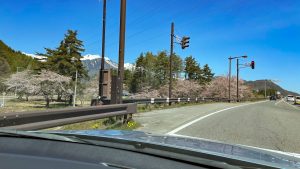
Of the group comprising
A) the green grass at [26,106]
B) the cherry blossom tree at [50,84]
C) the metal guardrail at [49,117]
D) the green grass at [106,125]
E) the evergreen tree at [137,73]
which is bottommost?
the green grass at [26,106]

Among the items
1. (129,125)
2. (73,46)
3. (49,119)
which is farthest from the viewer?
(73,46)

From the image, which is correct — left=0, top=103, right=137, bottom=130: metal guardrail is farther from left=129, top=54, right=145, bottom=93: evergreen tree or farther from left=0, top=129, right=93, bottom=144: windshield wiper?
left=129, top=54, right=145, bottom=93: evergreen tree

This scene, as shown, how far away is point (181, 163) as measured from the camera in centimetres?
249

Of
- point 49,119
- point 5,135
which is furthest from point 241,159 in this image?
point 49,119

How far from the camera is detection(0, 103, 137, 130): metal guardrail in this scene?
6750 millimetres

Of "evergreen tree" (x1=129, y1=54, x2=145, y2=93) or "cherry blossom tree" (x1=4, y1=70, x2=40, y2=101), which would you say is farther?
"evergreen tree" (x1=129, y1=54, x2=145, y2=93)

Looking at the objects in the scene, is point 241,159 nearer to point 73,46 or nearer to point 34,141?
point 34,141

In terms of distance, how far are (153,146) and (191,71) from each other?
98.2 metres

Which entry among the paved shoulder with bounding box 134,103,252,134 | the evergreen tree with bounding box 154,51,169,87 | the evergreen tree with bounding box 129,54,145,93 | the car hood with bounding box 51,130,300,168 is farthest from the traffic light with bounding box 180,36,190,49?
the evergreen tree with bounding box 129,54,145,93

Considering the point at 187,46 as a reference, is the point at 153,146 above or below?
below

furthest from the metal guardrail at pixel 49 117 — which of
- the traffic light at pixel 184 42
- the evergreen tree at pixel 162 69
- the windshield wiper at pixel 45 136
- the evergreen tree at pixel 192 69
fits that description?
the evergreen tree at pixel 192 69

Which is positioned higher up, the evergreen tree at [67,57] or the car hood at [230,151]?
the evergreen tree at [67,57]

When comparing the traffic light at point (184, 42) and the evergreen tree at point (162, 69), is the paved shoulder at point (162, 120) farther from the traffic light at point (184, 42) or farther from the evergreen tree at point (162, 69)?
the evergreen tree at point (162, 69)

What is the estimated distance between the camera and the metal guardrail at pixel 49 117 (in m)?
6.75
